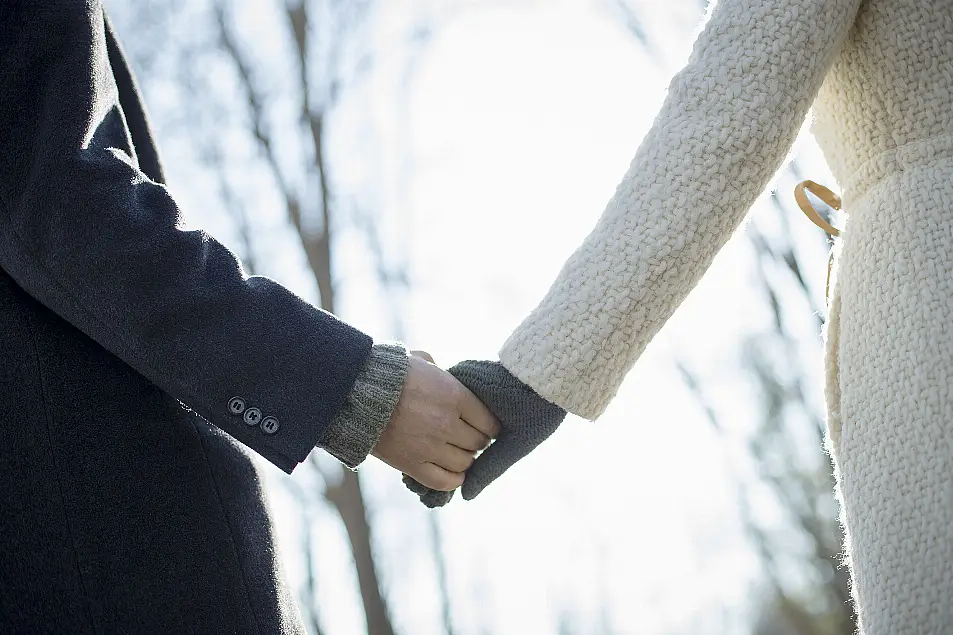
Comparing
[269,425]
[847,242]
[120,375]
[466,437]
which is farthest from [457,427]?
[847,242]

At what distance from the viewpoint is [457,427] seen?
131 cm

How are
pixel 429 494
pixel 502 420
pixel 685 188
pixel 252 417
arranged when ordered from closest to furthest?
pixel 685 188, pixel 252 417, pixel 502 420, pixel 429 494

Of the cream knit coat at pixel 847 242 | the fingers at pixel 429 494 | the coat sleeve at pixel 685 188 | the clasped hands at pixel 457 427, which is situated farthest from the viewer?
Answer: the fingers at pixel 429 494

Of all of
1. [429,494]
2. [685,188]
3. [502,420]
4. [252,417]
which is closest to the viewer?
[685,188]

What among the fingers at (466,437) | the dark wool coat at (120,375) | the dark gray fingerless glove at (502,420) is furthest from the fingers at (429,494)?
the dark wool coat at (120,375)

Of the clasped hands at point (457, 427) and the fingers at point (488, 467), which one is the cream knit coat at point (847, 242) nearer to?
the clasped hands at point (457, 427)

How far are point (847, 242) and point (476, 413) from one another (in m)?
0.57

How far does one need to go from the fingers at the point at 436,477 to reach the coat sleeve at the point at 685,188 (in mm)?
285

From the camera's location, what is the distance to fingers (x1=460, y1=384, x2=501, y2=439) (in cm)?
131

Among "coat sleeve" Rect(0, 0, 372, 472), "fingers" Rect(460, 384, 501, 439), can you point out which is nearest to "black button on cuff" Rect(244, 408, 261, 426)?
"coat sleeve" Rect(0, 0, 372, 472)

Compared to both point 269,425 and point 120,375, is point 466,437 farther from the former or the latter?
point 120,375

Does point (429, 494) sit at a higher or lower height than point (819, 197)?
lower

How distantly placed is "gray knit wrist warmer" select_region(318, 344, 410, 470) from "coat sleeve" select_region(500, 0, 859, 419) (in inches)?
8.8

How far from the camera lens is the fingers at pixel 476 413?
131 centimetres
